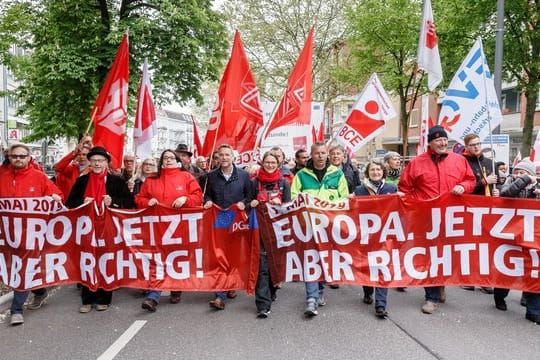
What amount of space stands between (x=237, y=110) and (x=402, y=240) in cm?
307

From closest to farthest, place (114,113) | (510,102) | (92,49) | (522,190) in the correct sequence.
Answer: (522,190), (114,113), (92,49), (510,102)

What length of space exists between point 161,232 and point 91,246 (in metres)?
0.81

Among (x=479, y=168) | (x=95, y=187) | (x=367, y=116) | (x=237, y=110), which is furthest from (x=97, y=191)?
(x=479, y=168)

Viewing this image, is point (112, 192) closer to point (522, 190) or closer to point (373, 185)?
point (373, 185)

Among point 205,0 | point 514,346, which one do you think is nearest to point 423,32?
point 514,346

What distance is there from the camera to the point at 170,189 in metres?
5.89

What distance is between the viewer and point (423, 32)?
7270 mm

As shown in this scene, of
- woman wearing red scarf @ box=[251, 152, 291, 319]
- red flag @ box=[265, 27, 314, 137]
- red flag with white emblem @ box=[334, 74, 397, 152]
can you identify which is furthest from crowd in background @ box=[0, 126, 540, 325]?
red flag @ box=[265, 27, 314, 137]

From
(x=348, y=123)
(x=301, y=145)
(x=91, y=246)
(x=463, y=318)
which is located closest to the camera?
(x=463, y=318)

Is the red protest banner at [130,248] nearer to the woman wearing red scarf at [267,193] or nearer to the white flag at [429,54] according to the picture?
the woman wearing red scarf at [267,193]

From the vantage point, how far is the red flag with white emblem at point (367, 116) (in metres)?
7.73

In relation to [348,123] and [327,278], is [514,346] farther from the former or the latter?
[348,123]

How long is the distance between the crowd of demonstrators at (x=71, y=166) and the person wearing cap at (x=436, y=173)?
4.29 meters

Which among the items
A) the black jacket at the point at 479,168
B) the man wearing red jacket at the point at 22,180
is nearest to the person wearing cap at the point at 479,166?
the black jacket at the point at 479,168
